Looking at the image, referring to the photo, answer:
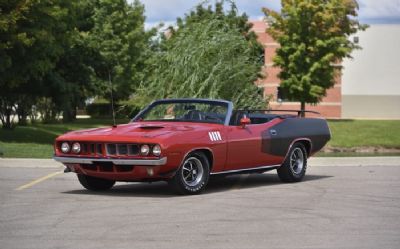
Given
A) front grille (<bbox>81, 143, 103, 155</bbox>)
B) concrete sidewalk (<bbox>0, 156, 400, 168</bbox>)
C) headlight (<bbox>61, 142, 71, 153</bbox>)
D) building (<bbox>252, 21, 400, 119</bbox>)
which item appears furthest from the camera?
building (<bbox>252, 21, 400, 119</bbox>)

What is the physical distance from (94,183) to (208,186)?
181 centimetres

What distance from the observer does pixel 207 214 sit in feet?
30.1

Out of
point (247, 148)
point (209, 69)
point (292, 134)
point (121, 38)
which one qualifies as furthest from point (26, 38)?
point (121, 38)

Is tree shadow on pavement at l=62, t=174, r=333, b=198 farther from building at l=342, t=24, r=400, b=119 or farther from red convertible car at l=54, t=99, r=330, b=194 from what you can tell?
building at l=342, t=24, r=400, b=119

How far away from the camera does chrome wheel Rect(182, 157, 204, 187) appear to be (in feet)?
36.0

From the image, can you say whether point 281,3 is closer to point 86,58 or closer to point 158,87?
point 86,58

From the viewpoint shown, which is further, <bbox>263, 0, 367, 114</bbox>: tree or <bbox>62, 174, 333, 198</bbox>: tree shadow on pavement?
<bbox>263, 0, 367, 114</bbox>: tree

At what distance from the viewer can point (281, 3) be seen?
54.5 meters

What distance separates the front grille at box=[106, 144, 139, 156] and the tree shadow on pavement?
72 cm

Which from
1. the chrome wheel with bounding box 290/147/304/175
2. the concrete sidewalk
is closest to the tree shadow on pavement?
the chrome wheel with bounding box 290/147/304/175

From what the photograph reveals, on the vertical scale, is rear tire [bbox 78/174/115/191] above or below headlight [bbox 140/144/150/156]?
below

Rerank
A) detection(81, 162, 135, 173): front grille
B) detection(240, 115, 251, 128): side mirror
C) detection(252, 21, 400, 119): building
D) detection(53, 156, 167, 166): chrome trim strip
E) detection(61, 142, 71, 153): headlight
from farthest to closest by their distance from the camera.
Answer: detection(252, 21, 400, 119): building < detection(240, 115, 251, 128): side mirror < detection(61, 142, 71, 153): headlight < detection(81, 162, 135, 173): front grille < detection(53, 156, 167, 166): chrome trim strip

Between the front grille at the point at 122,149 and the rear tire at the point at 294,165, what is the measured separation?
3129mm

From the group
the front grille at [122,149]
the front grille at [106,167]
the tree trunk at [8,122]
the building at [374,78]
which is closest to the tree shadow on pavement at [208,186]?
the front grille at [106,167]
